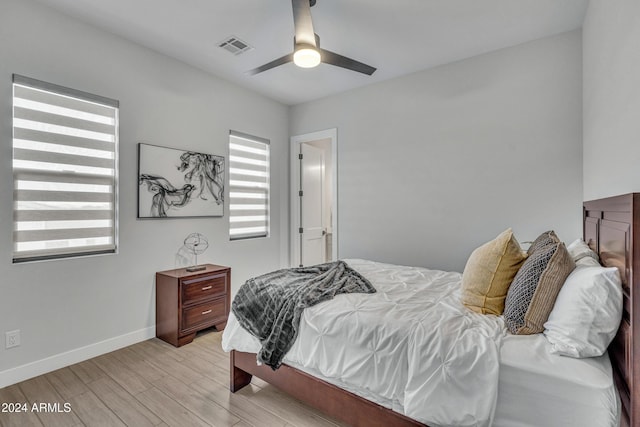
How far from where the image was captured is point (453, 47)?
3090 mm

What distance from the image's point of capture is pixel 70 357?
2.58 metres

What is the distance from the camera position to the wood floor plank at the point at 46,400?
6.23ft

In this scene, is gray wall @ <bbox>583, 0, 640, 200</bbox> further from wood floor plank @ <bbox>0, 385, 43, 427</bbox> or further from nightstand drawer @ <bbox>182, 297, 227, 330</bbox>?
wood floor plank @ <bbox>0, 385, 43, 427</bbox>

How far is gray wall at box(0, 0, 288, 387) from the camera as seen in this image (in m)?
2.31

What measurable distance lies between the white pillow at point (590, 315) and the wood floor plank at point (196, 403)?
5.99ft

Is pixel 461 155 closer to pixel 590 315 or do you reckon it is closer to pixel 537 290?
pixel 537 290

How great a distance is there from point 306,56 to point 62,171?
86.0 inches

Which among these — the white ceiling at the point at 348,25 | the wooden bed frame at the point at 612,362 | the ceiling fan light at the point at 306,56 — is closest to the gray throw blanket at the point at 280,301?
the wooden bed frame at the point at 612,362

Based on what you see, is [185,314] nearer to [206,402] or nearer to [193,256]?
[193,256]

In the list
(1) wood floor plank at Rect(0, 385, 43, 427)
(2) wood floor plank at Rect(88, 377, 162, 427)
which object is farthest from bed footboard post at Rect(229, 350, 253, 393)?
(1) wood floor plank at Rect(0, 385, 43, 427)

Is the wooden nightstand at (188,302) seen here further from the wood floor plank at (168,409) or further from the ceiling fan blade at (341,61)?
the ceiling fan blade at (341,61)

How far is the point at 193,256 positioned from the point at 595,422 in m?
3.42

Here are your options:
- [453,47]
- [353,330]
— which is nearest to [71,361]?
[353,330]

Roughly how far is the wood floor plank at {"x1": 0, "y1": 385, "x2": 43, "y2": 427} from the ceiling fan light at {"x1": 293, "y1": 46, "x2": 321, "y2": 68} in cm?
288
